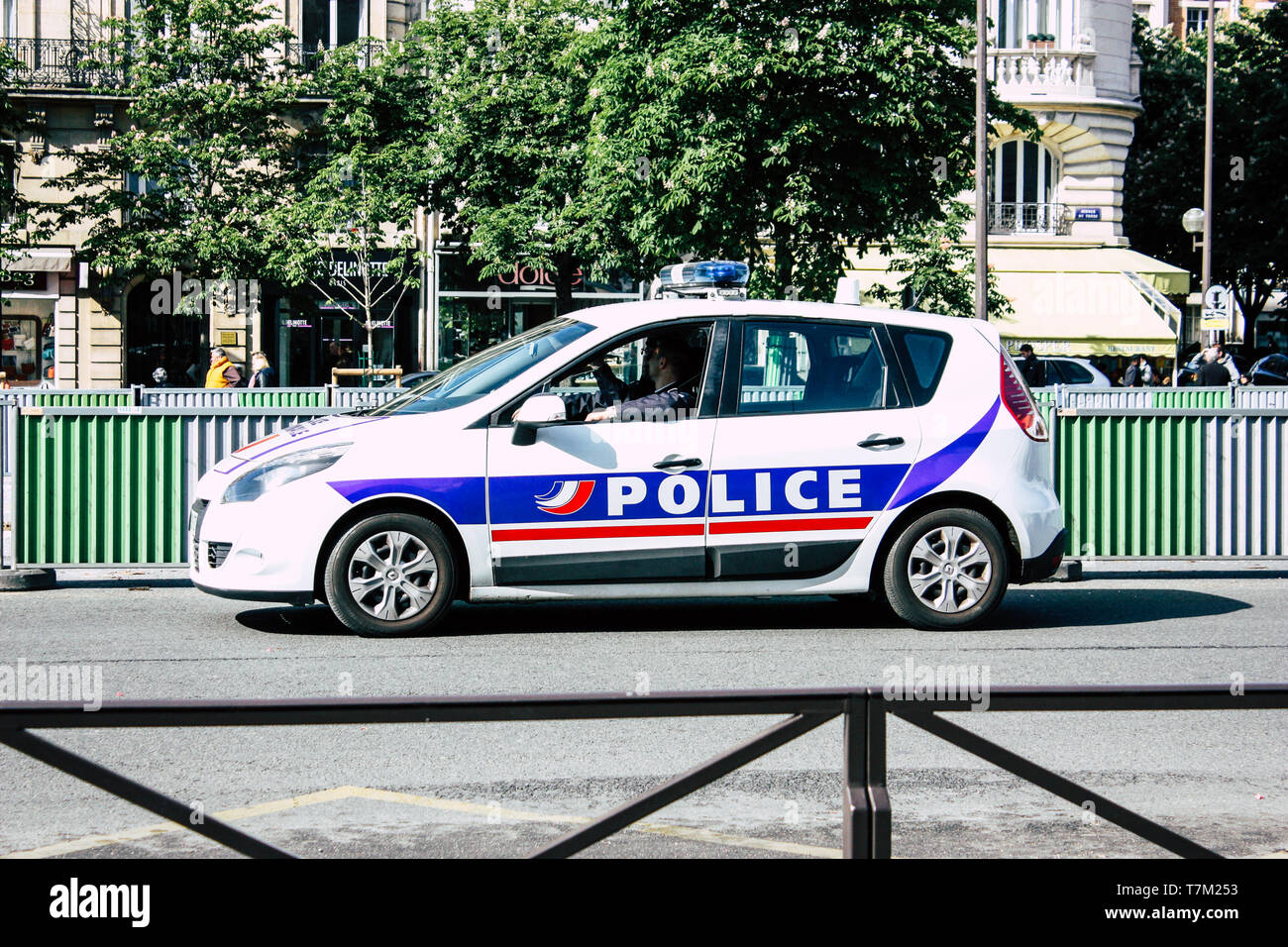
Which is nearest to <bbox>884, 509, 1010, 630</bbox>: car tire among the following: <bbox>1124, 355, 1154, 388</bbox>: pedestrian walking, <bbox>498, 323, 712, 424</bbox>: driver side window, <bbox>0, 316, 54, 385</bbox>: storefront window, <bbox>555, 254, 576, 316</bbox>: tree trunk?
<bbox>498, 323, 712, 424</bbox>: driver side window

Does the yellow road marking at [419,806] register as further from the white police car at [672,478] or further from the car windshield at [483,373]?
the car windshield at [483,373]

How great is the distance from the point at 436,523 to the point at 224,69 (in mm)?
23813

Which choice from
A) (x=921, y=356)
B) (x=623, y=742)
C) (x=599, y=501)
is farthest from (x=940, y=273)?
(x=623, y=742)

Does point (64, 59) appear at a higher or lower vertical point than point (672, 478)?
higher

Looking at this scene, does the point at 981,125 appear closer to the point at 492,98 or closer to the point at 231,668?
the point at 492,98

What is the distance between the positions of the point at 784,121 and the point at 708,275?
11320 millimetres

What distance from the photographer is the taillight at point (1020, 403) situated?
8734 millimetres

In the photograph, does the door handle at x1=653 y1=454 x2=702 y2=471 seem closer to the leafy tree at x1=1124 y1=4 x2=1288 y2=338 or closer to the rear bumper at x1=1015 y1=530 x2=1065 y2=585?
the rear bumper at x1=1015 y1=530 x2=1065 y2=585

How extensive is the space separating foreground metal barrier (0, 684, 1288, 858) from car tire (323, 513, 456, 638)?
519 cm

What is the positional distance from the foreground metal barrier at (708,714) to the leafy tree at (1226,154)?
36547mm

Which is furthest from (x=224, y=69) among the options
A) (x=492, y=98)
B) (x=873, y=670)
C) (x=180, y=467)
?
(x=873, y=670)

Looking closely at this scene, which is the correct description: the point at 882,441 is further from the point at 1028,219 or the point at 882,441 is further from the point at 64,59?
the point at 1028,219

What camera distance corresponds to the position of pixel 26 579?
404 inches

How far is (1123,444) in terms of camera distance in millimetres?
10688
